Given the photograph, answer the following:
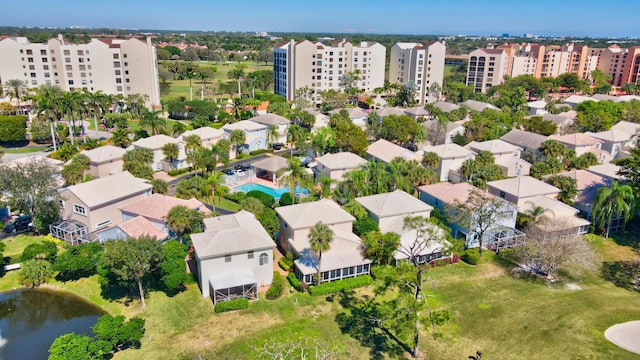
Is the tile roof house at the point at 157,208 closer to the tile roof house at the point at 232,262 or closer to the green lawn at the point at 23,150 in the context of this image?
the tile roof house at the point at 232,262

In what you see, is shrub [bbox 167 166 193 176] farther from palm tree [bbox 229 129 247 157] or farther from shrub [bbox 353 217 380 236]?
shrub [bbox 353 217 380 236]

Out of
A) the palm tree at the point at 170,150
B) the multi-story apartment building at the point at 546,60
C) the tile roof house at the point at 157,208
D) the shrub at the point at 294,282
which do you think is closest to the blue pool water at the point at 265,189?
the palm tree at the point at 170,150

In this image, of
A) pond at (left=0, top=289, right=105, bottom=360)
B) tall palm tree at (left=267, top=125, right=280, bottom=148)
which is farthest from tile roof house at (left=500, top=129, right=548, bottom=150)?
pond at (left=0, top=289, right=105, bottom=360)

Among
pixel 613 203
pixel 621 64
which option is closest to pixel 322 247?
pixel 613 203

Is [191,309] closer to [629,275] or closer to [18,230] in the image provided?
[18,230]

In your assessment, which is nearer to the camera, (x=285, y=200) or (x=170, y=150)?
(x=285, y=200)

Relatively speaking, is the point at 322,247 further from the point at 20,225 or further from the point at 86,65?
the point at 86,65
